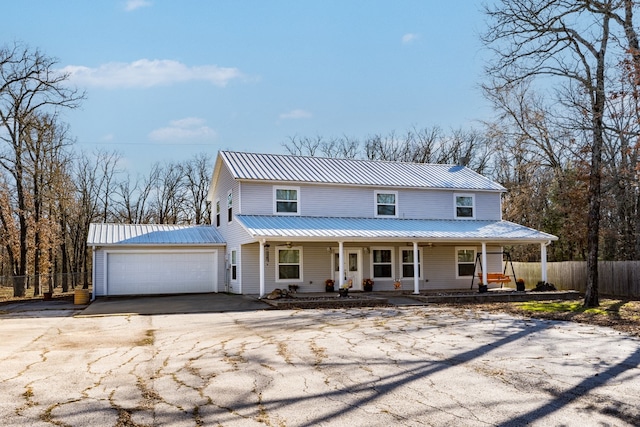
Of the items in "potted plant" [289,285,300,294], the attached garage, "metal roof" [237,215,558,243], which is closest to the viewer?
"metal roof" [237,215,558,243]

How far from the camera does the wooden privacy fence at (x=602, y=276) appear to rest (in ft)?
69.5

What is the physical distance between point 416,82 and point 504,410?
1917 cm

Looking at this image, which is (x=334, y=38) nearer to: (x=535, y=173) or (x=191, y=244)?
(x=191, y=244)

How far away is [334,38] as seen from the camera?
1978 cm

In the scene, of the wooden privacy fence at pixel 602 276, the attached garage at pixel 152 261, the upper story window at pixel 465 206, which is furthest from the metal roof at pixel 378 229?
the attached garage at pixel 152 261

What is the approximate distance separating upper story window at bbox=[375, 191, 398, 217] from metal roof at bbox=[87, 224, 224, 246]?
23.0ft

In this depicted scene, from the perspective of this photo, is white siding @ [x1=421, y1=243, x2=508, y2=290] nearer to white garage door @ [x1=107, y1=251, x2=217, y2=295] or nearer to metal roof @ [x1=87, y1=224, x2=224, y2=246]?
metal roof @ [x1=87, y1=224, x2=224, y2=246]

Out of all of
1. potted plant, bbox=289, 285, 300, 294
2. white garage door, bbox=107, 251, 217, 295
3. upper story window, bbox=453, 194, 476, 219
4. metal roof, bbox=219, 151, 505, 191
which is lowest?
potted plant, bbox=289, 285, 300, 294

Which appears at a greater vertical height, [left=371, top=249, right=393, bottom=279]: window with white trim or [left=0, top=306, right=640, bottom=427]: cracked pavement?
[left=371, top=249, right=393, bottom=279]: window with white trim

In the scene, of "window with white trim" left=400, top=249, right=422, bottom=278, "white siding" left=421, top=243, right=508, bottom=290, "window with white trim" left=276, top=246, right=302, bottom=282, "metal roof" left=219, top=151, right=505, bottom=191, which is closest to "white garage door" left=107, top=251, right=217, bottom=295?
"window with white trim" left=276, top=246, right=302, bottom=282

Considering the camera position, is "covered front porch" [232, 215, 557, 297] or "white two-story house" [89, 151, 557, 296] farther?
"white two-story house" [89, 151, 557, 296]

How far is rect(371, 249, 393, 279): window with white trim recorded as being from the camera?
22250 mm

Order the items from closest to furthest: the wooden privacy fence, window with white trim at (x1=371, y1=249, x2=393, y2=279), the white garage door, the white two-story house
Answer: the white two-story house → the wooden privacy fence → the white garage door → window with white trim at (x1=371, y1=249, x2=393, y2=279)

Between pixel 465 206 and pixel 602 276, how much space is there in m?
6.45
